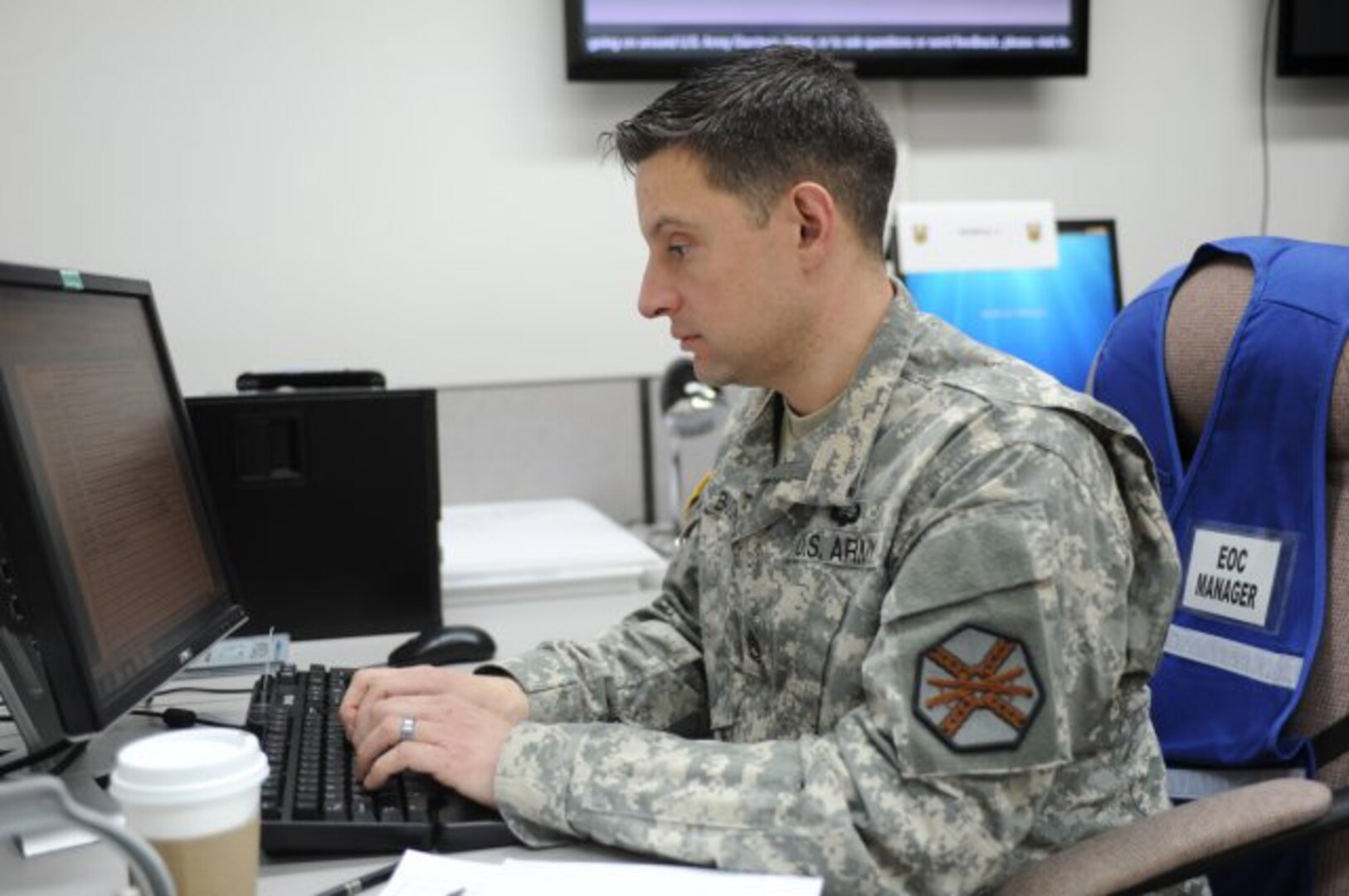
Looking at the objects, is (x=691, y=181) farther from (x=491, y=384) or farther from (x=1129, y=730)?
(x=491, y=384)

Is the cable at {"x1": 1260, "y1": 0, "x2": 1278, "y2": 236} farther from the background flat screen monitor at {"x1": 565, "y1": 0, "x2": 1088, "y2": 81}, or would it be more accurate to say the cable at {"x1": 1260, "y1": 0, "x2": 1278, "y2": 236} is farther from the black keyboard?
the black keyboard

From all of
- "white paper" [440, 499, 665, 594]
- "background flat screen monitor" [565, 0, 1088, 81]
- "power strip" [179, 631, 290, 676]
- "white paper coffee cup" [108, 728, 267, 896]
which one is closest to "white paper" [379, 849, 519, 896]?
"white paper coffee cup" [108, 728, 267, 896]

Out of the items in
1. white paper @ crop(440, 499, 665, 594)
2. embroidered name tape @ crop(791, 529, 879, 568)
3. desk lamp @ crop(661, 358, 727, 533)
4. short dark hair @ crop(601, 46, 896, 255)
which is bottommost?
white paper @ crop(440, 499, 665, 594)

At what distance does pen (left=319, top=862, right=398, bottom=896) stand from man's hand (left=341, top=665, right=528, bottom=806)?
0.09 m

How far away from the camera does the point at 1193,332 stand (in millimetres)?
1235

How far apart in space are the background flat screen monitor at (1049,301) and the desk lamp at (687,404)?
0.36 meters

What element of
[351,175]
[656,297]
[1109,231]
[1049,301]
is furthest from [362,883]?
[1109,231]

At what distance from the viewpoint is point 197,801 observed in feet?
2.05

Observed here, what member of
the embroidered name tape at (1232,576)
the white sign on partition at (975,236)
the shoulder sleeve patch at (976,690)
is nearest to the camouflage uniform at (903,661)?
the shoulder sleeve patch at (976,690)

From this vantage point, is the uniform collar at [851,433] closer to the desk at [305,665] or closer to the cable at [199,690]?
the desk at [305,665]

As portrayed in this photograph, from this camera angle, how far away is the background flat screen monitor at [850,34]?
2066 millimetres

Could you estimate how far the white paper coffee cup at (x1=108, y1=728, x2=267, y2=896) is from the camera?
622 millimetres

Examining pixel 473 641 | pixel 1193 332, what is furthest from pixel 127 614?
pixel 1193 332

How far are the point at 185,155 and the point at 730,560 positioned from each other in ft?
4.22
